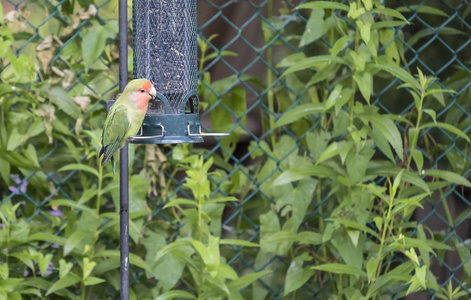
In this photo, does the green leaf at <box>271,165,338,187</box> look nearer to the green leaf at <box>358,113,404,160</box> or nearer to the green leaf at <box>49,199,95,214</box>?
the green leaf at <box>358,113,404,160</box>

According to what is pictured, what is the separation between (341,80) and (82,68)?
924mm

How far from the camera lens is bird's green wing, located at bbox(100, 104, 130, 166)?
165cm

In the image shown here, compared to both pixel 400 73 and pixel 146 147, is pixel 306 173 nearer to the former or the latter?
pixel 400 73

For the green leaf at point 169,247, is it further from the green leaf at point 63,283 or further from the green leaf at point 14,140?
the green leaf at point 14,140

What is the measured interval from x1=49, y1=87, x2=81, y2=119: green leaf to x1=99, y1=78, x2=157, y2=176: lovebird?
742 mm

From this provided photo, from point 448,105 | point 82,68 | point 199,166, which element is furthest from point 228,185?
point 448,105

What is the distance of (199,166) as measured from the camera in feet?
7.43

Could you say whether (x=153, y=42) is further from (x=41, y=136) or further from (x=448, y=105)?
(x=448, y=105)

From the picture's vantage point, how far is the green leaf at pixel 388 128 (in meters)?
2.22

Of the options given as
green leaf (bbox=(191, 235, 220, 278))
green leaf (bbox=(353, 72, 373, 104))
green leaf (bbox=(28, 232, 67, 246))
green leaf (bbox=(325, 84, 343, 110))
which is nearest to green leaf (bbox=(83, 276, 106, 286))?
green leaf (bbox=(28, 232, 67, 246))

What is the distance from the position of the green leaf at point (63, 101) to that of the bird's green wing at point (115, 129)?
0.72 metres

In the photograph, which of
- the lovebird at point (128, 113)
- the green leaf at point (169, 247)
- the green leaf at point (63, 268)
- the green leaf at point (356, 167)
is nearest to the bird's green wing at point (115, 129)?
the lovebird at point (128, 113)

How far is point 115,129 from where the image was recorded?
1.66 metres

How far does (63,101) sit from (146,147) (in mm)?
320
